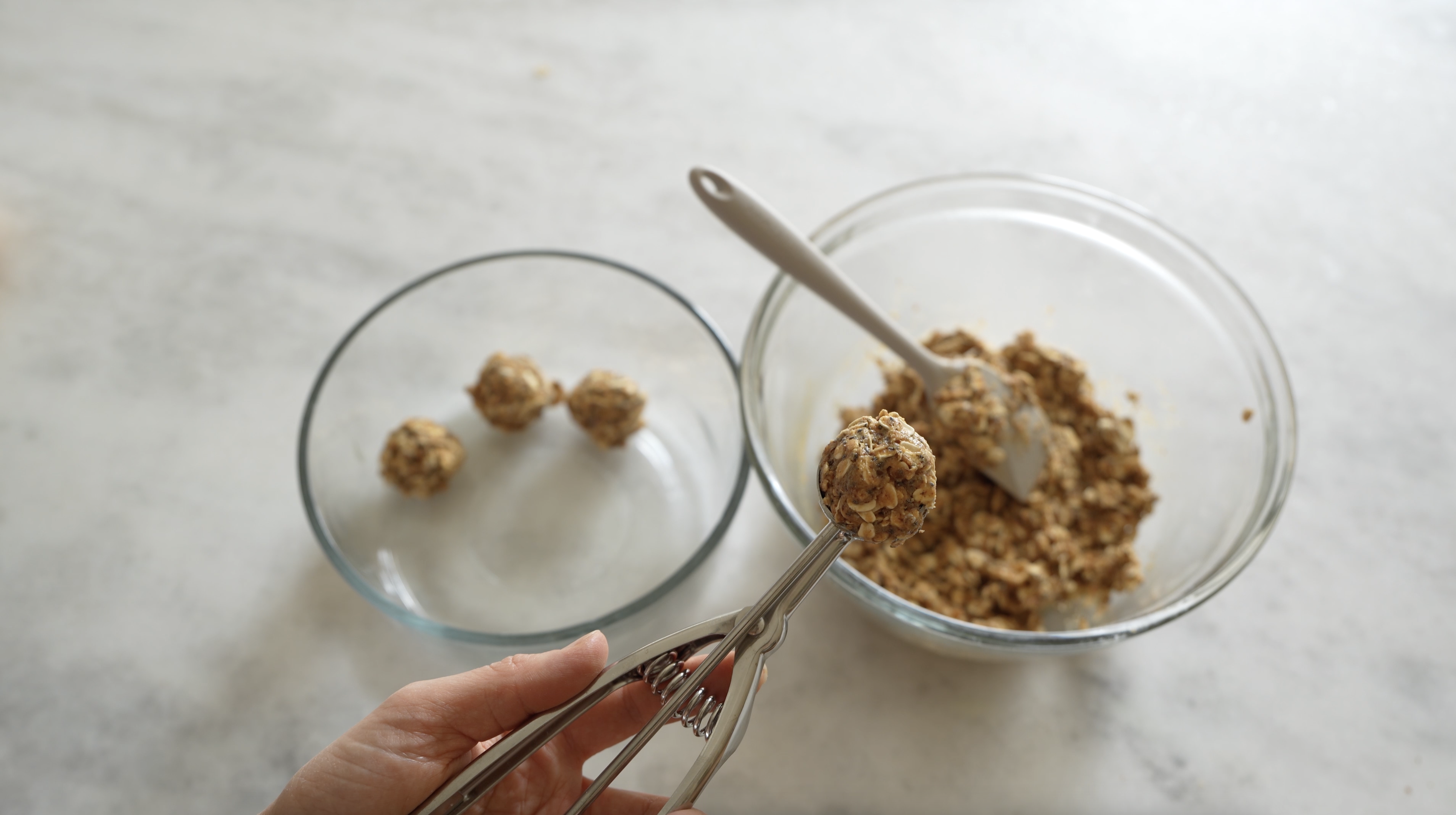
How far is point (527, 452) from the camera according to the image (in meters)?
1.43

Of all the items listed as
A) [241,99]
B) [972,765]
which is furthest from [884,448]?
[241,99]

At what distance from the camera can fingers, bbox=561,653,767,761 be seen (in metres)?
1.09

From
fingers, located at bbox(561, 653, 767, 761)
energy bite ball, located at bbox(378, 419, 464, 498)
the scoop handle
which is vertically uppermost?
the scoop handle

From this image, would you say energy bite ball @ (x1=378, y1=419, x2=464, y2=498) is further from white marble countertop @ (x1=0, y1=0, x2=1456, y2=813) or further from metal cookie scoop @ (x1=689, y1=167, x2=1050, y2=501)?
metal cookie scoop @ (x1=689, y1=167, x2=1050, y2=501)

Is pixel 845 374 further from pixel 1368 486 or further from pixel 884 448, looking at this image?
pixel 1368 486

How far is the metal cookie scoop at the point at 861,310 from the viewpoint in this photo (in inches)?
42.3

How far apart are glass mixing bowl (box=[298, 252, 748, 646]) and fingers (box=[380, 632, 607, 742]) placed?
0.29 meters

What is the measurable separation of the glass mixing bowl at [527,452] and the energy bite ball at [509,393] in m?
0.07

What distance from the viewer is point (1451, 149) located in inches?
65.2

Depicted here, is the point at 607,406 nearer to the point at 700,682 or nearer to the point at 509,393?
the point at 509,393

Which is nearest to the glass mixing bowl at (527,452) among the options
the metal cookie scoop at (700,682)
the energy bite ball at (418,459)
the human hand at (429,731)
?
the energy bite ball at (418,459)

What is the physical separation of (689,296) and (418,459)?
0.52 m

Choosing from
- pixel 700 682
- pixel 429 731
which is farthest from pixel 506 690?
pixel 700 682

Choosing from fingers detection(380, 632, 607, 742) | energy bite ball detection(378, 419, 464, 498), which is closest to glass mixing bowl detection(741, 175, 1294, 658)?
fingers detection(380, 632, 607, 742)
